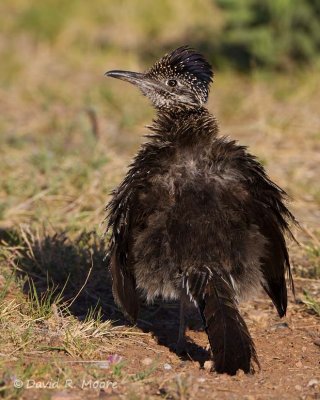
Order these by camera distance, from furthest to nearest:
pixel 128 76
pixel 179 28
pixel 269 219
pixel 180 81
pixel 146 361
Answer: pixel 179 28 < pixel 128 76 < pixel 180 81 < pixel 269 219 < pixel 146 361

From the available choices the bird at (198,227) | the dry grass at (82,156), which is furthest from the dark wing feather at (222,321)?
the dry grass at (82,156)

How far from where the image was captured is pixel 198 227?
489 cm

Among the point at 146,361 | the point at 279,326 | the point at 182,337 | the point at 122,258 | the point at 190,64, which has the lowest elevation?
the point at 146,361

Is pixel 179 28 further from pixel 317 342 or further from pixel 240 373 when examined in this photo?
pixel 240 373

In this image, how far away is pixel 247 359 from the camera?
4586 mm

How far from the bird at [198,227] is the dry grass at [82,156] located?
45 centimetres

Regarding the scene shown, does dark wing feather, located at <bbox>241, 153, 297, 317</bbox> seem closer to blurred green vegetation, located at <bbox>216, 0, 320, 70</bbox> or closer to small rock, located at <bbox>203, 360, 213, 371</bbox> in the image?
small rock, located at <bbox>203, 360, 213, 371</bbox>

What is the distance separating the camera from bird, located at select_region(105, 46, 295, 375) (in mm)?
4887

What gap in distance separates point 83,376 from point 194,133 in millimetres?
1639

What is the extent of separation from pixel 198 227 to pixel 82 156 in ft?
12.4

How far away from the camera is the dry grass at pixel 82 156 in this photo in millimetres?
4938

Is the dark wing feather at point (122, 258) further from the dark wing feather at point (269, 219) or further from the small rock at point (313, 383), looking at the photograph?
the small rock at point (313, 383)

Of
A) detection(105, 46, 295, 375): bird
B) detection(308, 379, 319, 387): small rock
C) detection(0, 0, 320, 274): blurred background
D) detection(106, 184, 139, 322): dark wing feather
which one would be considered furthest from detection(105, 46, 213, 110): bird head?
detection(308, 379, 319, 387): small rock

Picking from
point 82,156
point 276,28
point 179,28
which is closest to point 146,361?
point 82,156
